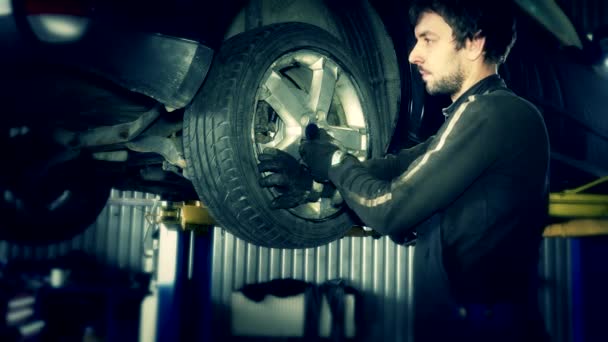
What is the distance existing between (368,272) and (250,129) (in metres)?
5.35

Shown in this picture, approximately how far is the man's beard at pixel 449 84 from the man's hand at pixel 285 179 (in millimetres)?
429

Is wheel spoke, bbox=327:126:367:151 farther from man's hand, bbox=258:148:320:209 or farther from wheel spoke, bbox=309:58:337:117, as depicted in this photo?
man's hand, bbox=258:148:320:209

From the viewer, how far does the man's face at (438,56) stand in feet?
4.66

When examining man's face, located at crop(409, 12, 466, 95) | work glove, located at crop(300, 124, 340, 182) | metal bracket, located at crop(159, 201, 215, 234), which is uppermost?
man's face, located at crop(409, 12, 466, 95)

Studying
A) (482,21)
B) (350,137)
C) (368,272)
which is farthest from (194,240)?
(368,272)

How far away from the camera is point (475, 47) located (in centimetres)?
140

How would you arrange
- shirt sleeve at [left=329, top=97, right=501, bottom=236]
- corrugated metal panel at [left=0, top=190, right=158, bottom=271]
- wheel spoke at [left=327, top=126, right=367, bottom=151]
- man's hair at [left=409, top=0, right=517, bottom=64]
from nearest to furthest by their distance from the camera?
1. shirt sleeve at [left=329, top=97, right=501, bottom=236]
2. man's hair at [left=409, top=0, right=517, bottom=64]
3. wheel spoke at [left=327, top=126, right=367, bottom=151]
4. corrugated metal panel at [left=0, top=190, right=158, bottom=271]

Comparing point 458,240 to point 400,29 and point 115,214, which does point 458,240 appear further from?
point 115,214

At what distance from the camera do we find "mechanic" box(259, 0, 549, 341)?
1.23 meters

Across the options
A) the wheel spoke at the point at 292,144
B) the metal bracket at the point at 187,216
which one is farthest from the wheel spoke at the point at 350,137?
the metal bracket at the point at 187,216

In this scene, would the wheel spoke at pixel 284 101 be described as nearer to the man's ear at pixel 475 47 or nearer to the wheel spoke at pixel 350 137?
the wheel spoke at pixel 350 137

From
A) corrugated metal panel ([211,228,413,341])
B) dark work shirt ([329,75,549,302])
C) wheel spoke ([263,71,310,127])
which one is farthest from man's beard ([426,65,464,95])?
corrugated metal panel ([211,228,413,341])

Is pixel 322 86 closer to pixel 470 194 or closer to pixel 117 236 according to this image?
pixel 470 194

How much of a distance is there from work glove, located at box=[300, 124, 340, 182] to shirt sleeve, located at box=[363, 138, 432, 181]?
15cm
